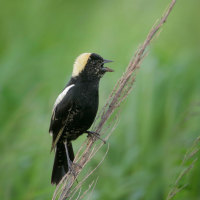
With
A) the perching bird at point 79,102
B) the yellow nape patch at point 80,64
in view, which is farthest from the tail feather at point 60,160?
the yellow nape patch at point 80,64

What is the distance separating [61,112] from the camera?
2.41m

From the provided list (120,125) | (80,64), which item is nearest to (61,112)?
(80,64)

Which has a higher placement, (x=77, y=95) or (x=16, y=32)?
(x=16, y=32)

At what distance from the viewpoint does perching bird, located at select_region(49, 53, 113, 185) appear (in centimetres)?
232

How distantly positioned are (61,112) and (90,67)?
0.44 m

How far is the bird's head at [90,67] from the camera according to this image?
2.44 m

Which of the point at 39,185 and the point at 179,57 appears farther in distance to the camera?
the point at 179,57

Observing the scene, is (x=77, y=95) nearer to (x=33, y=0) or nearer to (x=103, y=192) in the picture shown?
(x=103, y=192)

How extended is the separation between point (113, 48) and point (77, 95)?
2.25 m

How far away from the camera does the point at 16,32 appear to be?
5023 millimetres

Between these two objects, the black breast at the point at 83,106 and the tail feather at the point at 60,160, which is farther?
the tail feather at the point at 60,160

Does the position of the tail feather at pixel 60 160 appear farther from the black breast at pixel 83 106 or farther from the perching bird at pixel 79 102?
the black breast at pixel 83 106

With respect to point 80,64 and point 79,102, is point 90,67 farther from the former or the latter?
point 79,102

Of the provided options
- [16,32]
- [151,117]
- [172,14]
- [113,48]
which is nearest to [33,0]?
[16,32]
